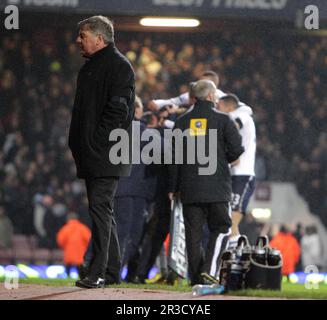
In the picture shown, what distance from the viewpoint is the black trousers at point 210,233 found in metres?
8.62

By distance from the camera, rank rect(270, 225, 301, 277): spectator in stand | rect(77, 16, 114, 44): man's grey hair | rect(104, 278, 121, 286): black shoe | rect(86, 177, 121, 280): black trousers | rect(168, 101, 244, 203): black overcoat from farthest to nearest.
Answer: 1. rect(270, 225, 301, 277): spectator in stand
2. rect(168, 101, 244, 203): black overcoat
3. rect(104, 278, 121, 286): black shoe
4. rect(77, 16, 114, 44): man's grey hair
5. rect(86, 177, 121, 280): black trousers

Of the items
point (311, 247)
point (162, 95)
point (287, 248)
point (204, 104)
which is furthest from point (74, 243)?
point (204, 104)

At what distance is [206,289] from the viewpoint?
22.8 feet

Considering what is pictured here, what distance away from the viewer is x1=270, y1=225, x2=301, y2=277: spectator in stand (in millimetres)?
16689

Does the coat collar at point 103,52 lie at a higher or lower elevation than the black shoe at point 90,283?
higher

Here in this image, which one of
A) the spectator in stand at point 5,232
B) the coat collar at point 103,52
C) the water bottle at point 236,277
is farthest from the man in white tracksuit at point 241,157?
the spectator in stand at point 5,232

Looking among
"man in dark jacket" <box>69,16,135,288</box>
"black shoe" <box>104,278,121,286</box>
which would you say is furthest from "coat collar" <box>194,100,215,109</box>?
"black shoe" <box>104,278,121,286</box>

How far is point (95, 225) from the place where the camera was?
7379mm

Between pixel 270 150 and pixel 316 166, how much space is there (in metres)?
0.99

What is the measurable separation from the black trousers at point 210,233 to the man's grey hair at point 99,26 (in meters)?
1.86

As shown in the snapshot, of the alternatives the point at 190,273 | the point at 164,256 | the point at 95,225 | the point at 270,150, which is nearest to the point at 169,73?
the point at 270,150

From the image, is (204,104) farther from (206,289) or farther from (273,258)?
(206,289)

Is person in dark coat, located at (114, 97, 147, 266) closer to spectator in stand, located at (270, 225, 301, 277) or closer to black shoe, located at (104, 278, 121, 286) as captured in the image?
black shoe, located at (104, 278, 121, 286)

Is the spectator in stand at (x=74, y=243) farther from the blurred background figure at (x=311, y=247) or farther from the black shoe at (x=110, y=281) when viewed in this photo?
the black shoe at (x=110, y=281)
